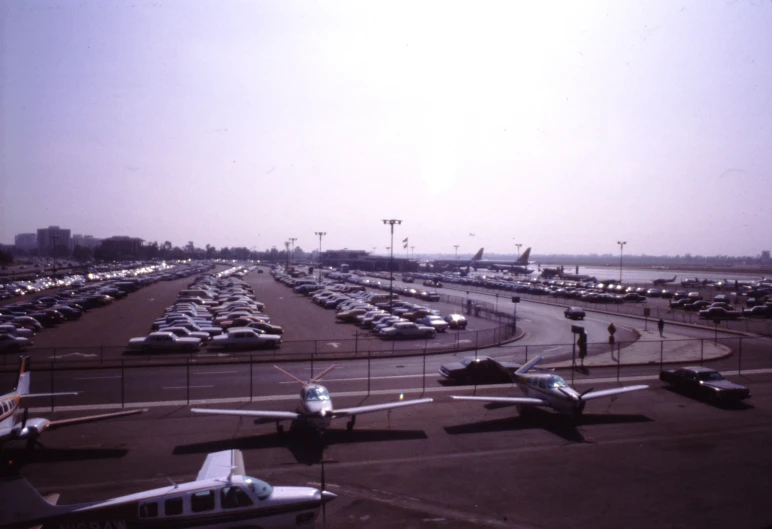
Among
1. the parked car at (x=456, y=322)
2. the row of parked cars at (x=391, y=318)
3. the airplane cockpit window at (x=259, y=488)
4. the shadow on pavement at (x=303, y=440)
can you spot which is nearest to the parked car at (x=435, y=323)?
the row of parked cars at (x=391, y=318)

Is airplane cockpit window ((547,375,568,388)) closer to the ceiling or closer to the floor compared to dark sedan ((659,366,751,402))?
closer to the ceiling

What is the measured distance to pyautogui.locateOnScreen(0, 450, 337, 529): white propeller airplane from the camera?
8938 mm

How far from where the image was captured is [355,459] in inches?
593

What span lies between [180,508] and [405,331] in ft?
102

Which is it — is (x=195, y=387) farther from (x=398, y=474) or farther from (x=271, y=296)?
(x=271, y=296)

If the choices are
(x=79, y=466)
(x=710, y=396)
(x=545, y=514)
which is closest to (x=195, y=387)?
(x=79, y=466)

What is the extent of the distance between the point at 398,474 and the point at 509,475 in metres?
2.84

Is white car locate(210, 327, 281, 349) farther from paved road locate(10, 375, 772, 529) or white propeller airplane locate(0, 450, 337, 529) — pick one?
white propeller airplane locate(0, 450, 337, 529)

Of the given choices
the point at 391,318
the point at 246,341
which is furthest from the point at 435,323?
the point at 246,341

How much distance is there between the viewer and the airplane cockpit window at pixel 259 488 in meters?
9.66

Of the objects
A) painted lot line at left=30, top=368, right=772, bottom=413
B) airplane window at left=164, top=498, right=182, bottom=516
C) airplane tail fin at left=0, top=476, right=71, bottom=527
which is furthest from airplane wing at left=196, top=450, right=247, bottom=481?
painted lot line at left=30, top=368, right=772, bottom=413

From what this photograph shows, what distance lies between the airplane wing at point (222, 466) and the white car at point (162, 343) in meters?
22.7

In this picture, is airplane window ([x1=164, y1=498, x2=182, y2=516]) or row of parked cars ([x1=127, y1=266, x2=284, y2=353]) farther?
row of parked cars ([x1=127, y1=266, x2=284, y2=353])

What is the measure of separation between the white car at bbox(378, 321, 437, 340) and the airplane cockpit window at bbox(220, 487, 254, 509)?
29959 millimetres
